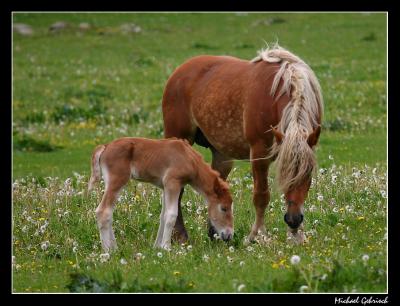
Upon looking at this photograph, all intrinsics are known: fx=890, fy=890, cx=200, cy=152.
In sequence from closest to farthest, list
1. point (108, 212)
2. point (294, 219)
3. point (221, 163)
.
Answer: point (294, 219)
point (108, 212)
point (221, 163)

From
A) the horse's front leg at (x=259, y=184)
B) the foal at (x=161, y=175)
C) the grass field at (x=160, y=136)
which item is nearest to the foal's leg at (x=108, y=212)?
the foal at (x=161, y=175)

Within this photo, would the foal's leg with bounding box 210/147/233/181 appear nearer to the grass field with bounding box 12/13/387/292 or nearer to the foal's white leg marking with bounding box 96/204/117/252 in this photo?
the grass field with bounding box 12/13/387/292

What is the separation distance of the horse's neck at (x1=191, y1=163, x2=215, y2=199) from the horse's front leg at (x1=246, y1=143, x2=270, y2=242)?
564 mm

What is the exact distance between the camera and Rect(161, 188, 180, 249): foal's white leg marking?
410 inches

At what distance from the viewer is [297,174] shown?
32.5 ft

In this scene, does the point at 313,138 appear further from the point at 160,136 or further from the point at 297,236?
the point at 160,136

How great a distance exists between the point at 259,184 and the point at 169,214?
1.25 meters

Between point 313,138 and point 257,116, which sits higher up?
point 257,116

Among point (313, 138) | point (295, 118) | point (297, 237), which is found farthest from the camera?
point (297, 237)

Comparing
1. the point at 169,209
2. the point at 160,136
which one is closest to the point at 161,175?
the point at 169,209

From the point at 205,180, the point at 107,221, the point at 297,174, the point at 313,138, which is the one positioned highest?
the point at 313,138

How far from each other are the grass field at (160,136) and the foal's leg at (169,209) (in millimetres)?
258

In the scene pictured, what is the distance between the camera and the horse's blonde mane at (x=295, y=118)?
988 centimetres

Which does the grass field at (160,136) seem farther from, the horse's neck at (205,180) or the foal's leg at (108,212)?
the horse's neck at (205,180)
